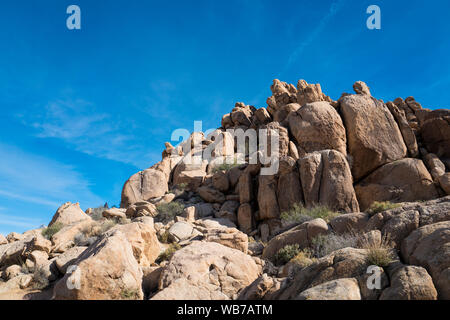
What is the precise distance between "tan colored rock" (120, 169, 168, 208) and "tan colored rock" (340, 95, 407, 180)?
16414 mm

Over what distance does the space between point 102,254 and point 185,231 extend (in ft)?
28.9

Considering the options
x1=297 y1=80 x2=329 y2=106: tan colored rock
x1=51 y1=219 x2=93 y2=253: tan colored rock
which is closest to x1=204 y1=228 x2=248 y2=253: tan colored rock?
x1=51 y1=219 x2=93 y2=253: tan colored rock

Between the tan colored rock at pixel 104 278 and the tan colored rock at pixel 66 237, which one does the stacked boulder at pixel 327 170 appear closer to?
the tan colored rock at pixel 66 237

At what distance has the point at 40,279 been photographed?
11.1 metres

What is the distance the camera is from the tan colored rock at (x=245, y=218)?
20.6 meters

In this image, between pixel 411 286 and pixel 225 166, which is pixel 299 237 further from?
pixel 225 166

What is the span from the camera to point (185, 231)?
54.3 feet

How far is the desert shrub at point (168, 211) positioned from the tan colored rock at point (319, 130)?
10.2 m

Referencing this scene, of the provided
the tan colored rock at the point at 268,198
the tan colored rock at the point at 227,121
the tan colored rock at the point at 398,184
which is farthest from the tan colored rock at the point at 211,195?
the tan colored rock at the point at 227,121

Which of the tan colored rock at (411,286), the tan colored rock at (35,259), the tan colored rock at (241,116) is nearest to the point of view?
the tan colored rock at (411,286)
